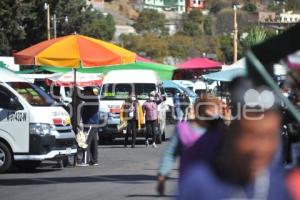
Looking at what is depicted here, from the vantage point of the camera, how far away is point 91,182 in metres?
14.5

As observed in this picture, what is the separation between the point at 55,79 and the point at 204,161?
31.3m

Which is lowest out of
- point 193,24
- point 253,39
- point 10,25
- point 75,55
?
point 75,55

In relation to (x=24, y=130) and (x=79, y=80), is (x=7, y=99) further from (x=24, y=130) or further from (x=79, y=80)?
(x=79, y=80)

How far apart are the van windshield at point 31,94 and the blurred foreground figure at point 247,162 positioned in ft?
44.1

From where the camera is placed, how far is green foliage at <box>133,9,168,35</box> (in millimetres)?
184000

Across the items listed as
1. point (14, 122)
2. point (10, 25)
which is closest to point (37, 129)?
point (14, 122)

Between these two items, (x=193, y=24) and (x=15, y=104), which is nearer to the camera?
(x=15, y=104)

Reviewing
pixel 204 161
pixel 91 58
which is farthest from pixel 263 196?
pixel 91 58

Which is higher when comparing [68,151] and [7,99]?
[7,99]

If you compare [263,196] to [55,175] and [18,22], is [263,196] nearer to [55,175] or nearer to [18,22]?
[55,175]

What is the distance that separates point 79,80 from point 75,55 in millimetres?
13719

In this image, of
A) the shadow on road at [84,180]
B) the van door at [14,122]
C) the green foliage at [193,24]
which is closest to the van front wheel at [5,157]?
the van door at [14,122]

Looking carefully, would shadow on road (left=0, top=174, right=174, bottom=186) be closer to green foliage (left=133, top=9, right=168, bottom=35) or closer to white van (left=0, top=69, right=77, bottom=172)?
white van (left=0, top=69, right=77, bottom=172)

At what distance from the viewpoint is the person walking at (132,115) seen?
2386cm
